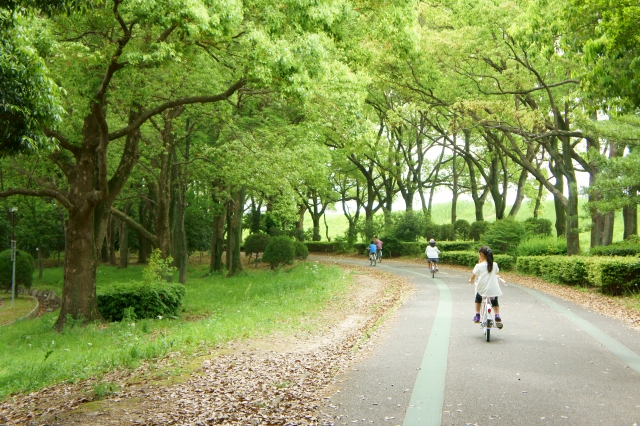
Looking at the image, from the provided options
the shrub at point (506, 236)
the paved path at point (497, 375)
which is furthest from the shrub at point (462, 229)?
the paved path at point (497, 375)

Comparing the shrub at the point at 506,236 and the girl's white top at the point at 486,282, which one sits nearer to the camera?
the girl's white top at the point at 486,282

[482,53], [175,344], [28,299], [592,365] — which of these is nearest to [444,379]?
[592,365]

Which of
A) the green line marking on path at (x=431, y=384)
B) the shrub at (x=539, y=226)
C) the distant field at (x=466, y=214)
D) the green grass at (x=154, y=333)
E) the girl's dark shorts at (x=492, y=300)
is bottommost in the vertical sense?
the green grass at (x=154, y=333)

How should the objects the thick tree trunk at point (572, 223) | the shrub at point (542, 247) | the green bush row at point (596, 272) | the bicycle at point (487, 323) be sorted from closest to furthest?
the bicycle at point (487, 323) → the green bush row at point (596, 272) → the thick tree trunk at point (572, 223) → the shrub at point (542, 247)

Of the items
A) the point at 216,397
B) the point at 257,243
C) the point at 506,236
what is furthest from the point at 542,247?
the point at 216,397

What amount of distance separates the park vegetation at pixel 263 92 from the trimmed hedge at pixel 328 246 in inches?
669

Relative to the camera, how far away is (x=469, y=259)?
31.2 m

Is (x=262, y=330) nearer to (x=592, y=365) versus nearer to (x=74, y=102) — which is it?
(x=592, y=365)

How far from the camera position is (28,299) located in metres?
26.1

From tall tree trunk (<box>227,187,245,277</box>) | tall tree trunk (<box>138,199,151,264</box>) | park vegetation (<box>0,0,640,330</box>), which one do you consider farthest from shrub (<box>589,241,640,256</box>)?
tall tree trunk (<box>138,199,151,264</box>)

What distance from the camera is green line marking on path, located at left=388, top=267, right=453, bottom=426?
567 centimetres

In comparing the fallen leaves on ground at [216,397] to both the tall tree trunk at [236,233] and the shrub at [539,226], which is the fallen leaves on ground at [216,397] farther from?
the shrub at [539,226]

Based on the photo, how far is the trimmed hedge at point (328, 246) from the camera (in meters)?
51.2

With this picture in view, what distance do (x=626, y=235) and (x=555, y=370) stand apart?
24.7m
